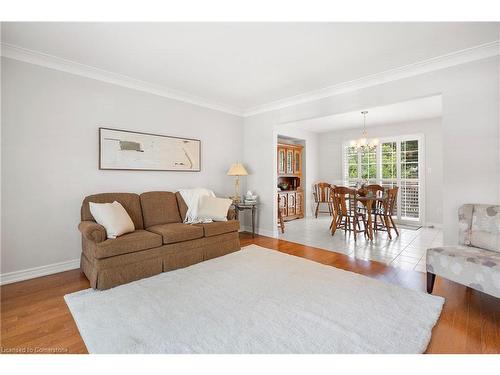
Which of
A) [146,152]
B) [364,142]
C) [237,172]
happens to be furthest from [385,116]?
[146,152]

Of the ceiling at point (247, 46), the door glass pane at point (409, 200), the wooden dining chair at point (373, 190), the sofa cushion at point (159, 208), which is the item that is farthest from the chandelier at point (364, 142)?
the sofa cushion at point (159, 208)

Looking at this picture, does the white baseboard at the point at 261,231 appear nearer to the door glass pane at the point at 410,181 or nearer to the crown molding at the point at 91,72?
the crown molding at the point at 91,72

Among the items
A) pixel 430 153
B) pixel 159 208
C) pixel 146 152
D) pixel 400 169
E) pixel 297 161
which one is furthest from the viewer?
pixel 297 161

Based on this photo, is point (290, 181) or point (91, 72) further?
point (290, 181)

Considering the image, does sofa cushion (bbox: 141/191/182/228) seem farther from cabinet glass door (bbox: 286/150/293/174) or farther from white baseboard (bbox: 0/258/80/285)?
cabinet glass door (bbox: 286/150/293/174)

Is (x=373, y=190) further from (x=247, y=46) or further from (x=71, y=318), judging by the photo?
(x=71, y=318)

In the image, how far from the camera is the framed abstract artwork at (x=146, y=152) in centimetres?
338

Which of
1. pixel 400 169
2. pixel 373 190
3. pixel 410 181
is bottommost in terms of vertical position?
pixel 373 190

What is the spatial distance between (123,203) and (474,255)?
377cm

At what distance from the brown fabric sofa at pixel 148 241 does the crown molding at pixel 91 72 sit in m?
1.54

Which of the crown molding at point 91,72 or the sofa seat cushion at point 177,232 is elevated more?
the crown molding at point 91,72

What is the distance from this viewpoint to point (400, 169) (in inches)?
251
